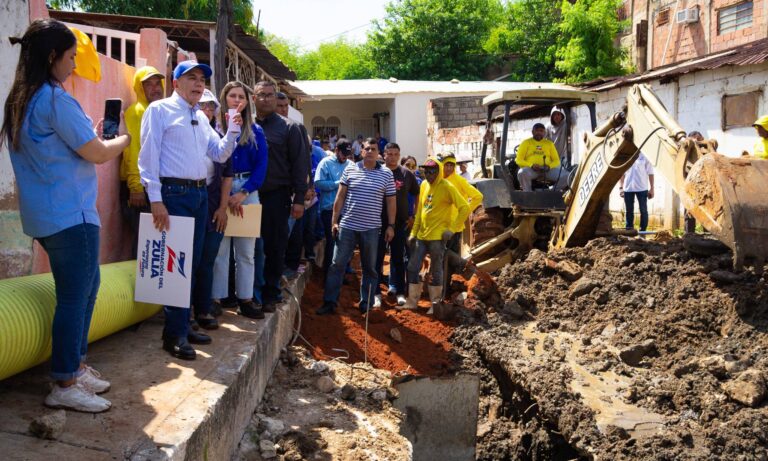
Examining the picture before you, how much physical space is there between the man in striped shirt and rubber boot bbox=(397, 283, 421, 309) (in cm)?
73

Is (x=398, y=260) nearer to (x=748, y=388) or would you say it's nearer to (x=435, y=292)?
(x=435, y=292)

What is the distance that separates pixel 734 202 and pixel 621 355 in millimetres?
1591

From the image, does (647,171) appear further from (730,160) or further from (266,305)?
(266,305)

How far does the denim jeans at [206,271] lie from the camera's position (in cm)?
517

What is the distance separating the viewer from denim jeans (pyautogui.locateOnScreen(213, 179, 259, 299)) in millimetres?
5793

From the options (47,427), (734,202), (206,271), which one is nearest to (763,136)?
(734,202)

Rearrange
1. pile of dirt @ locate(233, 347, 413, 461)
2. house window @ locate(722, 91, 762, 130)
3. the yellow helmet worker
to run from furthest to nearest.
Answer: house window @ locate(722, 91, 762, 130)
the yellow helmet worker
pile of dirt @ locate(233, 347, 413, 461)

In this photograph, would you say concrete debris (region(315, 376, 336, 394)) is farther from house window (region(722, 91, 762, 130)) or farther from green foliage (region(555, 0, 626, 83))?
green foliage (region(555, 0, 626, 83))

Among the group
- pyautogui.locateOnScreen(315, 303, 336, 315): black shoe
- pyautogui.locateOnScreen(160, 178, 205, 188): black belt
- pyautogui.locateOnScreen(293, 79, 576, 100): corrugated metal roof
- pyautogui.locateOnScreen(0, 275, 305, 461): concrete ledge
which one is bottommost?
pyautogui.locateOnScreen(315, 303, 336, 315): black shoe

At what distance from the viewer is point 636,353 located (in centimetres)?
633

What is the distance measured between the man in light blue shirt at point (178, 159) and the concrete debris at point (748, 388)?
3685 mm

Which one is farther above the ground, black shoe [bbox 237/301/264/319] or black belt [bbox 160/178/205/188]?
black belt [bbox 160/178/205/188]

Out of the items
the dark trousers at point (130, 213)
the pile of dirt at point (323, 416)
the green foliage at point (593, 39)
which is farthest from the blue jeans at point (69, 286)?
the green foliage at point (593, 39)

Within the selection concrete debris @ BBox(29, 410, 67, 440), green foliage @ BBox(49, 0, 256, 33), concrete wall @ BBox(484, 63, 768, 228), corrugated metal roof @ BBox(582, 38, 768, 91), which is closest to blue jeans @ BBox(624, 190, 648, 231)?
concrete wall @ BBox(484, 63, 768, 228)
